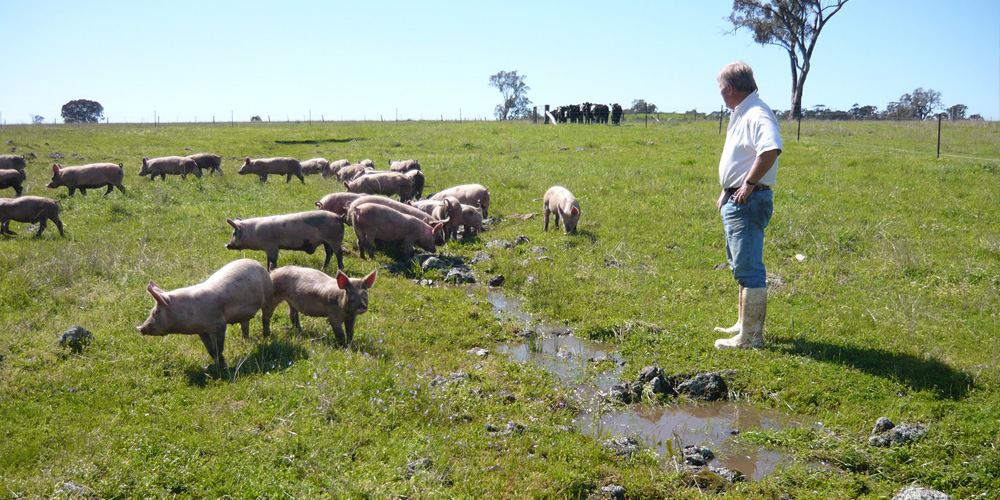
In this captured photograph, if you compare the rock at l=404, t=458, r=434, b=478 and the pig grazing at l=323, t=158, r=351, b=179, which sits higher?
the pig grazing at l=323, t=158, r=351, b=179

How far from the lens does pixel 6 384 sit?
5.82 metres

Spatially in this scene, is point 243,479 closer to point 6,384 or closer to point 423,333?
point 6,384

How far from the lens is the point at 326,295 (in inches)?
287

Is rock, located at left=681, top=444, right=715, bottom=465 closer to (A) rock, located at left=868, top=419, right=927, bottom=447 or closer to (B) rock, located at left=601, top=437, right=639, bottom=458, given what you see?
(B) rock, located at left=601, top=437, right=639, bottom=458

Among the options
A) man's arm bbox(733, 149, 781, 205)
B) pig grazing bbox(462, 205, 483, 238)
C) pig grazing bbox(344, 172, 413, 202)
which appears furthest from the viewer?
pig grazing bbox(344, 172, 413, 202)

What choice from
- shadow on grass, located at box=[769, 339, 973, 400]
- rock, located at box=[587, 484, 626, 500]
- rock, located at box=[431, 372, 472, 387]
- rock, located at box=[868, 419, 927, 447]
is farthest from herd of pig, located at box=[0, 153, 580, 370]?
rock, located at box=[868, 419, 927, 447]

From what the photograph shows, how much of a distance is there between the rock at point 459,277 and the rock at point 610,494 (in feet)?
19.5

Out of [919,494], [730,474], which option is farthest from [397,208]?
[919,494]

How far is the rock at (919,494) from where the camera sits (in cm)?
424

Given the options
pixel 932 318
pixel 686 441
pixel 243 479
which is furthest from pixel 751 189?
pixel 243 479

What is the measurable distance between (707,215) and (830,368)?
7.52 metres

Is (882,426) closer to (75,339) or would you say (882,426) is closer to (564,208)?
(75,339)

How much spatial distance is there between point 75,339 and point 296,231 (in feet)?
12.9

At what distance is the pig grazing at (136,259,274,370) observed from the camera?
6.42 metres
